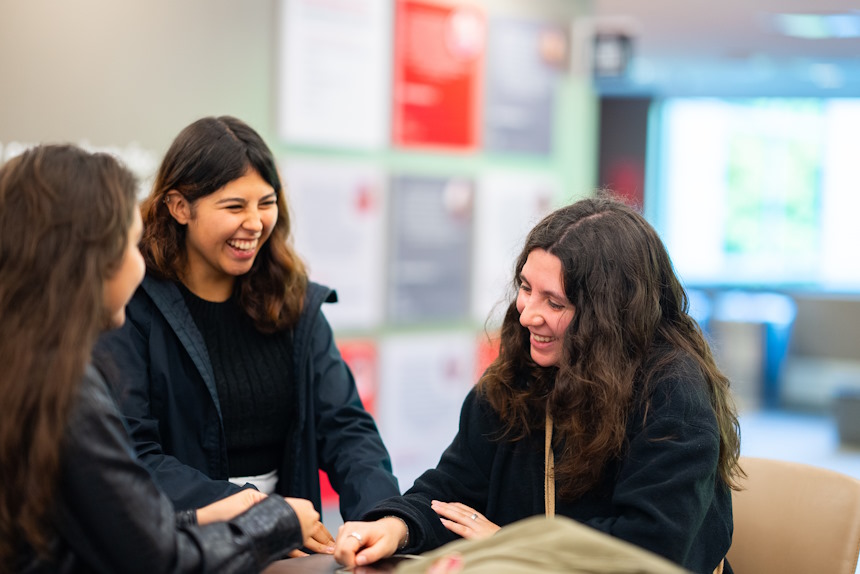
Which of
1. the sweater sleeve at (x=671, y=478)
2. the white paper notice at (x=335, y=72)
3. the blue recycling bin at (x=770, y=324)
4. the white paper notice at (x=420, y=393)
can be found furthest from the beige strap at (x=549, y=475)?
the blue recycling bin at (x=770, y=324)

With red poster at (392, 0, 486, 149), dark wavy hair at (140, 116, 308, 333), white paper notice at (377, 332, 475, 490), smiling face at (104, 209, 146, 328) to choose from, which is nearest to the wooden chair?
dark wavy hair at (140, 116, 308, 333)

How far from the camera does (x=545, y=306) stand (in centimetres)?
210

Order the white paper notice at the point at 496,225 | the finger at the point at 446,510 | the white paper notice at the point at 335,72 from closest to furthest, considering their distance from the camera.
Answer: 1. the finger at the point at 446,510
2. the white paper notice at the point at 335,72
3. the white paper notice at the point at 496,225

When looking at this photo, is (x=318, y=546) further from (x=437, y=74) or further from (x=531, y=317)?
(x=437, y=74)

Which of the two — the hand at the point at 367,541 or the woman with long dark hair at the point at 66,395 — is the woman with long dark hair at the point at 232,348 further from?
the woman with long dark hair at the point at 66,395

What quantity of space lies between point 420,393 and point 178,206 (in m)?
2.57

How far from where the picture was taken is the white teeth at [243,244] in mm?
2506

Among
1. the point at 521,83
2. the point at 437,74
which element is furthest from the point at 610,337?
the point at 521,83

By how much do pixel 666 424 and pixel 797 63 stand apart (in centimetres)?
899

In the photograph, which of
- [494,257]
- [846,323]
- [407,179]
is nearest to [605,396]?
[407,179]

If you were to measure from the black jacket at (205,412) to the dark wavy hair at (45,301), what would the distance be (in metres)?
0.85

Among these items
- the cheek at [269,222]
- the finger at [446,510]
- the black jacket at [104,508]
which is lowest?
the finger at [446,510]

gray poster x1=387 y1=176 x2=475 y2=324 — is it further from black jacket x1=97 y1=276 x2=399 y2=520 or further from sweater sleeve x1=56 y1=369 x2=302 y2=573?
sweater sleeve x1=56 y1=369 x2=302 y2=573

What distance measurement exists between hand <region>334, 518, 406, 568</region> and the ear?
97 cm
